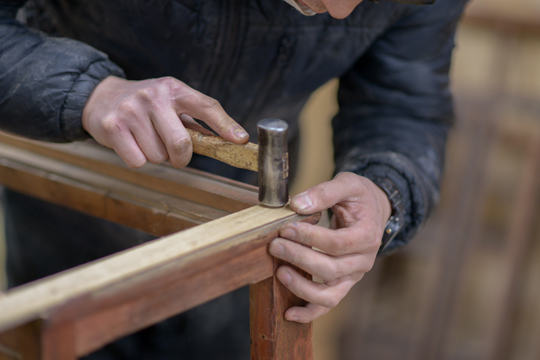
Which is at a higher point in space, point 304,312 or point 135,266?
point 135,266

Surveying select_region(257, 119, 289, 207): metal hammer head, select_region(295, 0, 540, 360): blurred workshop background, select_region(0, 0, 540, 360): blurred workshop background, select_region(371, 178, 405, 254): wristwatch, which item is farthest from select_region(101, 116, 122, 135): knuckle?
select_region(295, 0, 540, 360): blurred workshop background

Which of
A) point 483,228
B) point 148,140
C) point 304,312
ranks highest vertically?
point 148,140

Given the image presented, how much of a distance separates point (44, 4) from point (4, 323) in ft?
2.40

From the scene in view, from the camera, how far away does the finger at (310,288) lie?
2.18 feet

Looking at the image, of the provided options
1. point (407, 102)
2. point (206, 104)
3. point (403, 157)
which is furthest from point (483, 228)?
point (206, 104)

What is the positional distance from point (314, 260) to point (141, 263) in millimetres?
233

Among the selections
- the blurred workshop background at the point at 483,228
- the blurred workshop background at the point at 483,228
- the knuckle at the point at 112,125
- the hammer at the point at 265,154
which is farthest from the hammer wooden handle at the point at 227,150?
the blurred workshop background at the point at 483,228

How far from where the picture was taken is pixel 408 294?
2.14 m

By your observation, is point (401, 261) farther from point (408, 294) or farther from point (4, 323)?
point (4, 323)

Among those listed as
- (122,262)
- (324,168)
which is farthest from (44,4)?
(324,168)

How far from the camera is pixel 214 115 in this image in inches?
27.6

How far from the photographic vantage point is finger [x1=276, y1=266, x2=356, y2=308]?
0.67 meters

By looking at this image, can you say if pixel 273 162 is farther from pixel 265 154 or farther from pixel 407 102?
pixel 407 102

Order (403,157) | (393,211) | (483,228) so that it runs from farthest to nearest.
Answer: (483,228) → (403,157) → (393,211)
